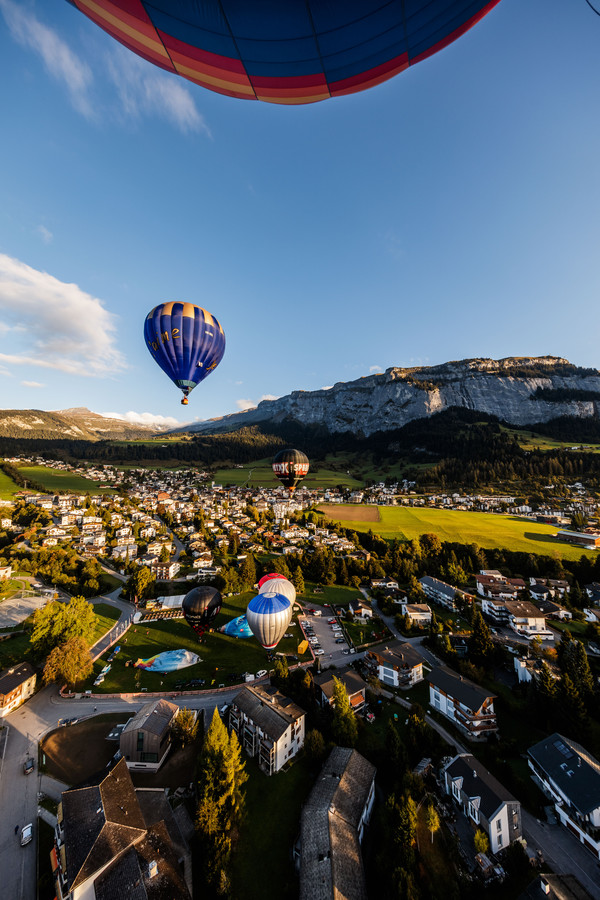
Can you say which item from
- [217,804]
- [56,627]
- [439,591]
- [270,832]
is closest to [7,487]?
[56,627]

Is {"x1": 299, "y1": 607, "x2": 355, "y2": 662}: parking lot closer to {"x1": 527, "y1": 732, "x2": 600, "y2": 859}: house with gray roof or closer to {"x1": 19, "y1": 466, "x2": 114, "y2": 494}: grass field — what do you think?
{"x1": 527, "y1": 732, "x2": 600, "y2": 859}: house with gray roof

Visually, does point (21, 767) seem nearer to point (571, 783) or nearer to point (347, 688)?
point (347, 688)

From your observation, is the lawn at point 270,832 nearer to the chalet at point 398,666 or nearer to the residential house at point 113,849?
the residential house at point 113,849

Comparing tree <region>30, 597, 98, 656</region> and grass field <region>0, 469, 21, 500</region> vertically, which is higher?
grass field <region>0, 469, 21, 500</region>

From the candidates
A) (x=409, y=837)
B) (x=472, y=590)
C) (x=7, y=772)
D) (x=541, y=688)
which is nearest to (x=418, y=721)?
(x=409, y=837)

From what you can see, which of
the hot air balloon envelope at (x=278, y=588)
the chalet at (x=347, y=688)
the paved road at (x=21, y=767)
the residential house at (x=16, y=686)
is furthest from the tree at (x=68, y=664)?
the chalet at (x=347, y=688)

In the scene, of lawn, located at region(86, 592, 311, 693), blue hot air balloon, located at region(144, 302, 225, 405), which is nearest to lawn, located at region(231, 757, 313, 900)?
lawn, located at region(86, 592, 311, 693)

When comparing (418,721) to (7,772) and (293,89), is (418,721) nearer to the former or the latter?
(7,772)
